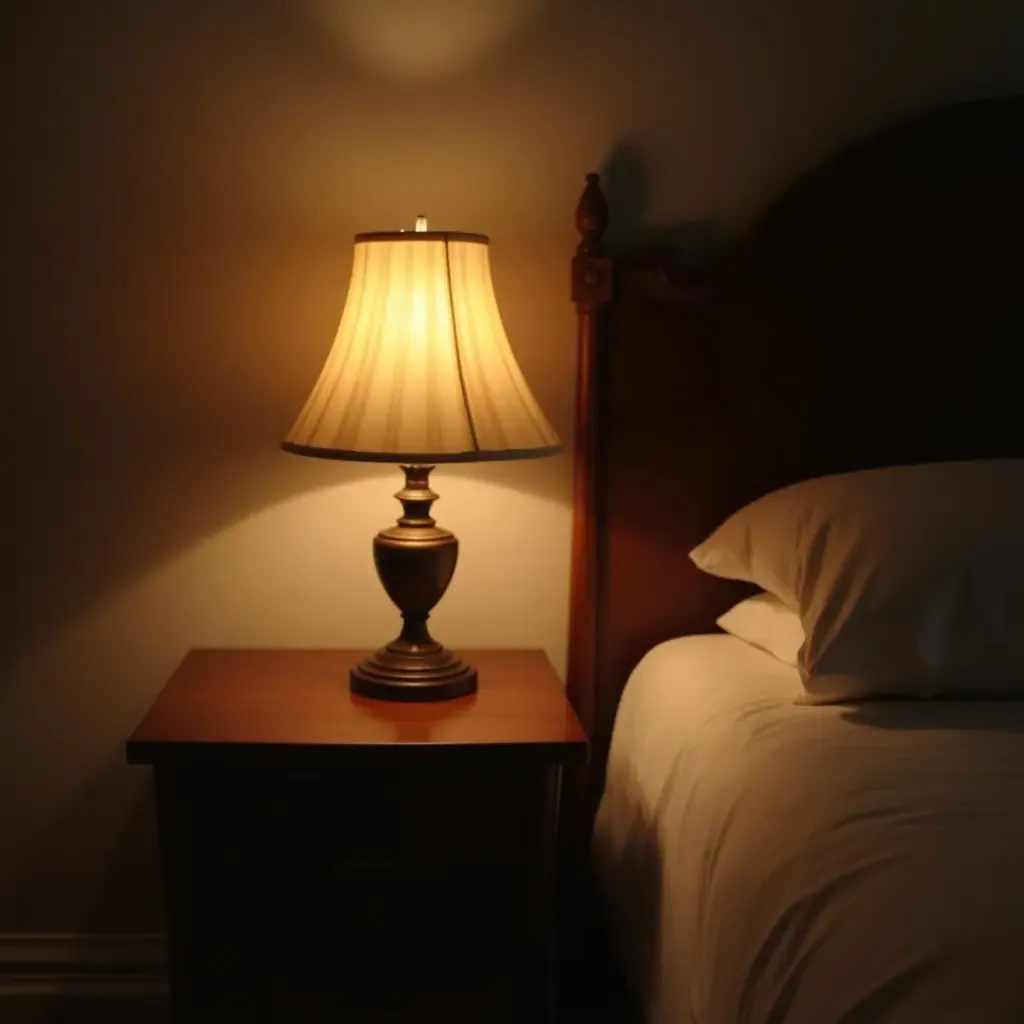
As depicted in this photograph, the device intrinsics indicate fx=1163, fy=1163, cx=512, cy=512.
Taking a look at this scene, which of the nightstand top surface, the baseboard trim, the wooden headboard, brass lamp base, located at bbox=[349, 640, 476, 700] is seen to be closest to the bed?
the wooden headboard

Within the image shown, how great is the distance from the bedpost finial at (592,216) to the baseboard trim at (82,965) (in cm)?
119

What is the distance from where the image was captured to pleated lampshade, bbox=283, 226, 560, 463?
1.28 metres

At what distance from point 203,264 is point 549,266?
478 mm

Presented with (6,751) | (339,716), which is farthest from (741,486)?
(6,751)

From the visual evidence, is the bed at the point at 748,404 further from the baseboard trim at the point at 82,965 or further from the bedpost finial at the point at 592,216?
the baseboard trim at the point at 82,965

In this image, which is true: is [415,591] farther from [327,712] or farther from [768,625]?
[768,625]

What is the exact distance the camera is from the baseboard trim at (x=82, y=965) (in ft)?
5.68

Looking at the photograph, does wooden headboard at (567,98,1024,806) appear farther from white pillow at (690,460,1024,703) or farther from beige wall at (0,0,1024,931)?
white pillow at (690,460,1024,703)

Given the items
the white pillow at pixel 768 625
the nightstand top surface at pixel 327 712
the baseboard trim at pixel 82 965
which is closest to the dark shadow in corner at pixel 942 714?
the white pillow at pixel 768 625

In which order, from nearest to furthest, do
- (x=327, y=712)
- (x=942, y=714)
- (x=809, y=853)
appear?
(x=809, y=853) < (x=942, y=714) < (x=327, y=712)

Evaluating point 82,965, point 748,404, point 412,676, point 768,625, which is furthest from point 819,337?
point 82,965

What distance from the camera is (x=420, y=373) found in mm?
1310

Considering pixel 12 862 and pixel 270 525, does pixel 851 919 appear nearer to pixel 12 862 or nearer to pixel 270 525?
pixel 270 525

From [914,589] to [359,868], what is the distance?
2.24 ft
